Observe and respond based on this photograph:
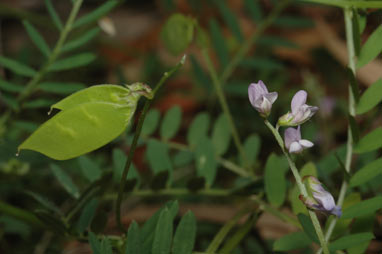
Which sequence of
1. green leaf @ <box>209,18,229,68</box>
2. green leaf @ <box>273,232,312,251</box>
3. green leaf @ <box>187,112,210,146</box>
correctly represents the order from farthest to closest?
green leaf @ <box>209,18,229,68</box> < green leaf @ <box>187,112,210,146</box> < green leaf @ <box>273,232,312,251</box>

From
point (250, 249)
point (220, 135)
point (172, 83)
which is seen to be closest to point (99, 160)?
point (220, 135)

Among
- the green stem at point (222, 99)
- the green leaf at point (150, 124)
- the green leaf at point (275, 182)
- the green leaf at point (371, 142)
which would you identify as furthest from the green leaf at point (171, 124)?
the green leaf at point (371, 142)

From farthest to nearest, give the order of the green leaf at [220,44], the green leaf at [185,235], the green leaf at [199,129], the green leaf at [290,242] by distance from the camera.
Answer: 1. the green leaf at [220,44]
2. the green leaf at [199,129]
3. the green leaf at [290,242]
4. the green leaf at [185,235]

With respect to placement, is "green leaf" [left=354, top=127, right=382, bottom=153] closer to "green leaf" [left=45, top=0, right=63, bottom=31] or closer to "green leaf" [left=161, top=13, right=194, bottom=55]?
"green leaf" [left=161, top=13, right=194, bottom=55]

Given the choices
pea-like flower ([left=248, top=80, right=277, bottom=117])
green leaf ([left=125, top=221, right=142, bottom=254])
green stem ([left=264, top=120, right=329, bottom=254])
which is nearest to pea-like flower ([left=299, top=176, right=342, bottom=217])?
green stem ([left=264, top=120, right=329, bottom=254])

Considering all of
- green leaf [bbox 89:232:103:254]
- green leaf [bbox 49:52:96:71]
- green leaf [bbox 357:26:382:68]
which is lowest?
green leaf [bbox 89:232:103:254]

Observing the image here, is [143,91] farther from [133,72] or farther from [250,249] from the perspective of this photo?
[133,72]

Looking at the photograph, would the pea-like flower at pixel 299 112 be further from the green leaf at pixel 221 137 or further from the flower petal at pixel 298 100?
the green leaf at pixel 221 137

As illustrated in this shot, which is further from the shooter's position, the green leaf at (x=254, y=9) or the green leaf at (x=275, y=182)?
the green leaf at (x=254, y=9)
